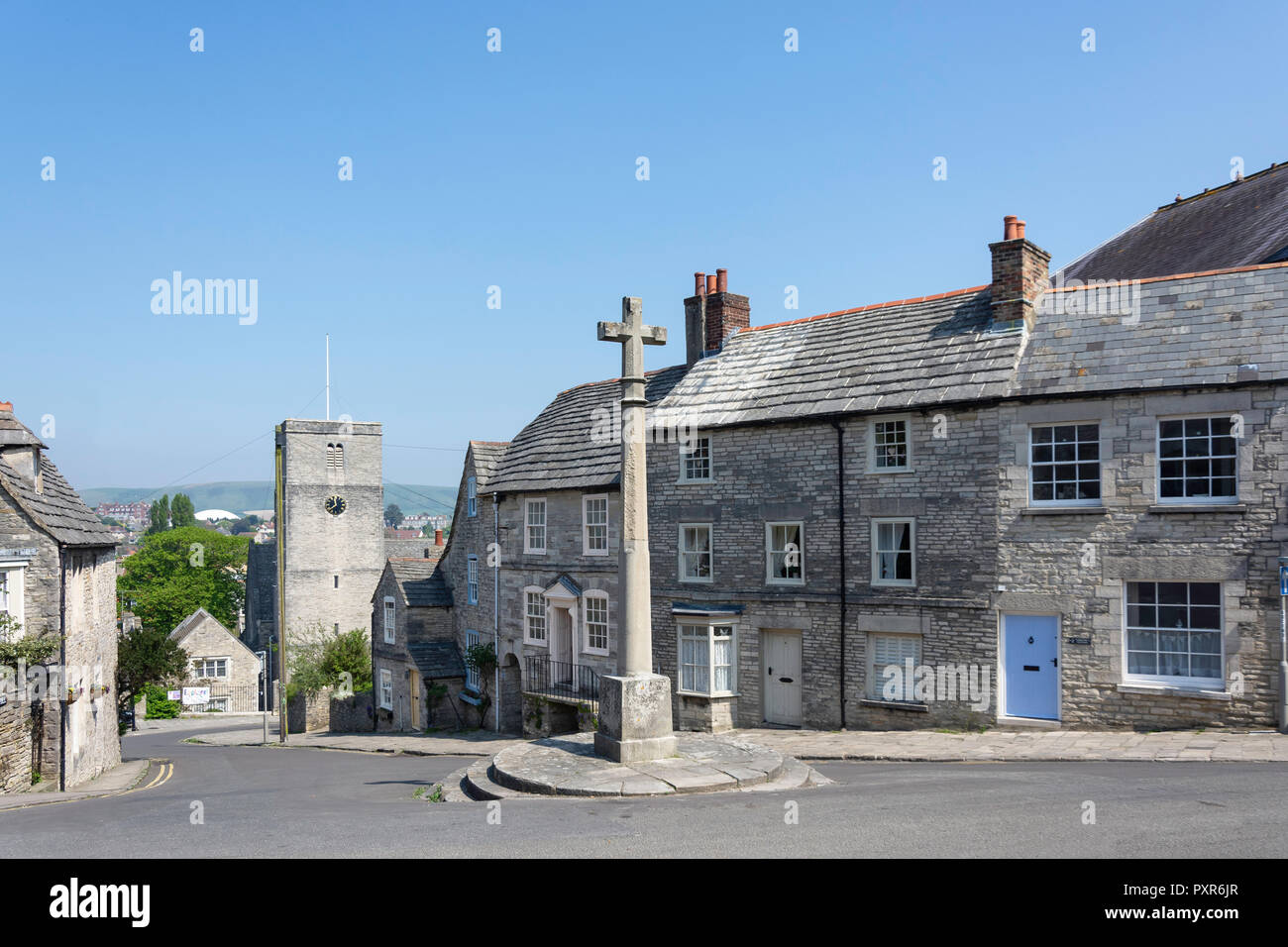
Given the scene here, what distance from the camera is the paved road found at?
8.28 metres

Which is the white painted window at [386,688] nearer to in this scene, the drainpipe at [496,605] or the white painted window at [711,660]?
the drainpipe at [496,605]

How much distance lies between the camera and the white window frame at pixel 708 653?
21.5 metres

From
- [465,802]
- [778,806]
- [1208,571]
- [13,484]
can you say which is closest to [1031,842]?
[778,806]

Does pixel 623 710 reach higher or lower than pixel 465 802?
higher

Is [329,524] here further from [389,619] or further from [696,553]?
[696,553]

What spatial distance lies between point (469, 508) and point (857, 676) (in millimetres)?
17480

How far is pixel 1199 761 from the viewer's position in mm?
13445

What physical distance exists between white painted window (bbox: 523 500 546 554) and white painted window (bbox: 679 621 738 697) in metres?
7.26

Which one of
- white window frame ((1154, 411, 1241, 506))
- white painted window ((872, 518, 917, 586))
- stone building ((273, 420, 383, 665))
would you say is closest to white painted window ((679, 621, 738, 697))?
white painted window ((872, 518, 917, 586))

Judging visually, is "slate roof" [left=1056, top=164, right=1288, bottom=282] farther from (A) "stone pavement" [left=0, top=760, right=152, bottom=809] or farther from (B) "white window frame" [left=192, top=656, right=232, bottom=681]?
(B) "white window frame" [left=192, top=656, right=232, bottom=681]

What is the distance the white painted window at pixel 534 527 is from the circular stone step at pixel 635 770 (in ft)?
45.3

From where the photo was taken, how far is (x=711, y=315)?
26172 mm

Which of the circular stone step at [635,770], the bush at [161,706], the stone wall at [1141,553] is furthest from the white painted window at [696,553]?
the bush at [161,706]
